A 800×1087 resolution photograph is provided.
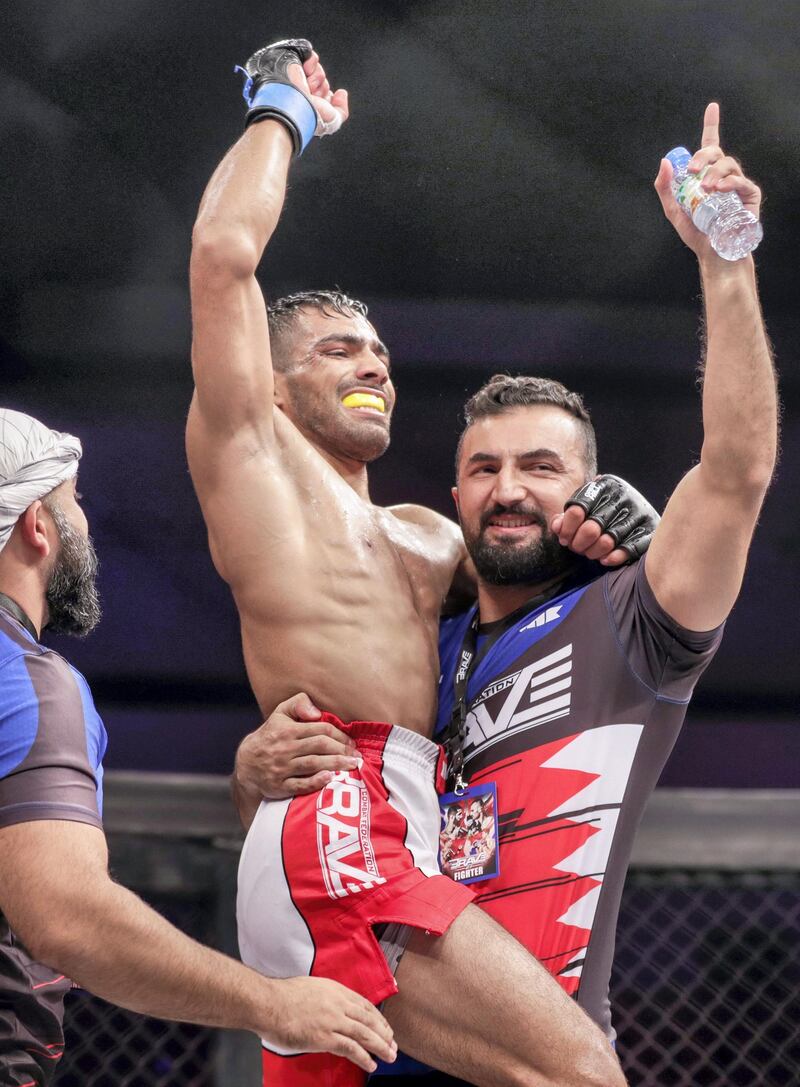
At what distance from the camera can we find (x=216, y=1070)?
2.39 m

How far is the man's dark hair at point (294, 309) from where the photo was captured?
232cm

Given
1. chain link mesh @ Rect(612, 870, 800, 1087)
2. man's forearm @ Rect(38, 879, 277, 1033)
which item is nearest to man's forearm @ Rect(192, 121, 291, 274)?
man's forearm @ Rect(38, 879, 277, 1033)

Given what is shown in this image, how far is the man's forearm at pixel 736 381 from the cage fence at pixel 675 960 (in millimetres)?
1503

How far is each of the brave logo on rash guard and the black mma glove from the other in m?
1.11

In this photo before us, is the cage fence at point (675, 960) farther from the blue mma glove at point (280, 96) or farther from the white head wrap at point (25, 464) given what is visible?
the blue mma glove at point (280, 96)

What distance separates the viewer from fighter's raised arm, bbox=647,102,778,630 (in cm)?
172

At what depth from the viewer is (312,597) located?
1.83 m

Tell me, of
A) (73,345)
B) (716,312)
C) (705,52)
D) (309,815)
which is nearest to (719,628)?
(716,312)

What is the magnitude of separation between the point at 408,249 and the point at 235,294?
169 centimetres

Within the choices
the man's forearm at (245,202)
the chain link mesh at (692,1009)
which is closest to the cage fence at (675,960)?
the chain link mesh at (692,1009)

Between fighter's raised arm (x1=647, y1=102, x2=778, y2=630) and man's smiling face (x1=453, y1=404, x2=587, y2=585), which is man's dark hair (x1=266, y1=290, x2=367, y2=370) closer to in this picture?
man's smiling face (x1=453, y1=404, x2=587, y2=585)

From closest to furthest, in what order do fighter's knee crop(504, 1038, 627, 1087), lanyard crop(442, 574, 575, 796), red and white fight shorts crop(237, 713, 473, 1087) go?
fighter's knee crop(504, 1038, 627, 1087) → red and white fight shorts crop(237, 713, 473, 1087) → lanyard crop(442, 574, 575, 796)

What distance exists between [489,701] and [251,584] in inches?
18.3

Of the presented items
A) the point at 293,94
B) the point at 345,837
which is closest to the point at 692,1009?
the point at 345,837
